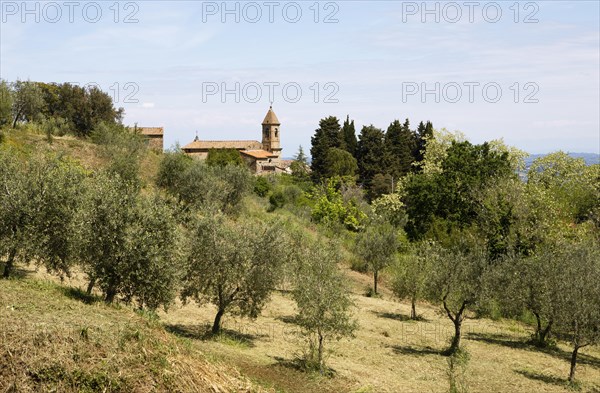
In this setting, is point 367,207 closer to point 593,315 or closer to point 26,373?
point 593,315

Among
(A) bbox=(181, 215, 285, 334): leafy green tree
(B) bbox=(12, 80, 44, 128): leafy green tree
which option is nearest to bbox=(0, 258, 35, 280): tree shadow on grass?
(A) bbox=(181, 215, 285, 334): leafy green tree

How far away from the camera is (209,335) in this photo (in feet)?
95.2

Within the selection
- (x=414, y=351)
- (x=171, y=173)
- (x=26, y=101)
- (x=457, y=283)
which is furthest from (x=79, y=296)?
(x=26, y=101)

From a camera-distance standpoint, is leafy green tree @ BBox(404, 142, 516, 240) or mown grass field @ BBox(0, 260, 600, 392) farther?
leafy green tree @ BBox(404, 142, 516, 240)

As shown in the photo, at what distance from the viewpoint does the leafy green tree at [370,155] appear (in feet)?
343

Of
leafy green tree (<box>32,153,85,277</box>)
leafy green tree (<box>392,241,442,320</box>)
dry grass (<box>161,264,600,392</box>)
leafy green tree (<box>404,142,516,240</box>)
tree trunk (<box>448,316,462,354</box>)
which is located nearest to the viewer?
dry grass (<box>161,264,600,392</box>)

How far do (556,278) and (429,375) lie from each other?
33.6ft

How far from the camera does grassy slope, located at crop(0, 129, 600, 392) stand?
48.1 ft

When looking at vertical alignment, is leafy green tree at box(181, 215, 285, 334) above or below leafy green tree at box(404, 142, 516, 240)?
below


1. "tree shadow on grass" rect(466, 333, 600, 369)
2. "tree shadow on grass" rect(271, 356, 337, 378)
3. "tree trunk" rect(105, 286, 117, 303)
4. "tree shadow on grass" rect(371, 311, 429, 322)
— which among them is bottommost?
"tree shadow on grass" rect(466, 333, 600, 369)

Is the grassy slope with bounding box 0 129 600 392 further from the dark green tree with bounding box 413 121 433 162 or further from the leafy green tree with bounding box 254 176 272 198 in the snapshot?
the dark green tree with bounding box 413 121 433 162

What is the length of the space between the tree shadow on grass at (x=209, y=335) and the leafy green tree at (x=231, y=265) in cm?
62

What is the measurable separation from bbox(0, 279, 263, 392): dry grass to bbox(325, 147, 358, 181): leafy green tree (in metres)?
81.0

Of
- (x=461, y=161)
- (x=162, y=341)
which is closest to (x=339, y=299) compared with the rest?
(x=162, y=341)
